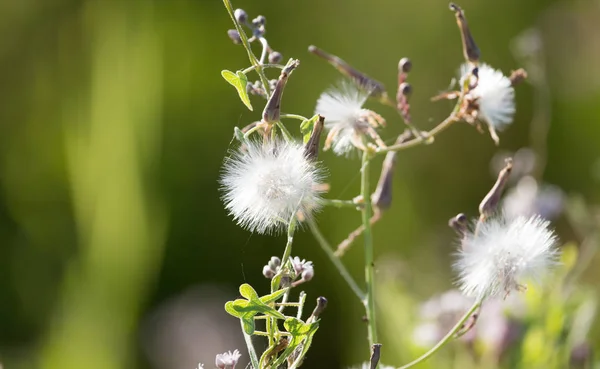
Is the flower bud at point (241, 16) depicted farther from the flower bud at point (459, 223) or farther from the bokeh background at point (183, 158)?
the bokeh background at point (183, 158)

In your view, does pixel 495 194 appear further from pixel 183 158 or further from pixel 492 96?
pixel 183 158

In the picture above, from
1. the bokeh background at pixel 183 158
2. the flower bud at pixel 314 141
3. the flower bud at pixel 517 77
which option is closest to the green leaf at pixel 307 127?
the flower bud at pixel 314 141

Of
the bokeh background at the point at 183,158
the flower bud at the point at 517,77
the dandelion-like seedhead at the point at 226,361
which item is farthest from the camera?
the bokeh background at the point at 183,158

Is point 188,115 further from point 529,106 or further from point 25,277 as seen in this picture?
point 529,106

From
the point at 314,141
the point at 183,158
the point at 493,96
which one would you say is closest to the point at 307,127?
the point at 314,141

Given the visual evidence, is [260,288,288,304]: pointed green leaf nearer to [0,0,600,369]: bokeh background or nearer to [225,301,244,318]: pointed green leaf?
[225,301,244,318]: pointed green leaf

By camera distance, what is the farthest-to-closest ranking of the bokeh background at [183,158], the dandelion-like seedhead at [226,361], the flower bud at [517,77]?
the bokeh background at [183,158]
the flower bud at [517,77]
the dandelion-like seedhead at [226,361]
